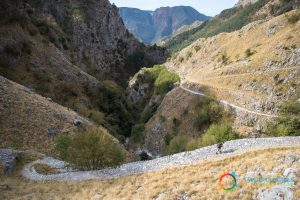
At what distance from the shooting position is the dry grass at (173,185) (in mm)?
25109

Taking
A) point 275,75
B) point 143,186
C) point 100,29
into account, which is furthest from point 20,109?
point 100,29

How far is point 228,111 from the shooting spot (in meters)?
90.6

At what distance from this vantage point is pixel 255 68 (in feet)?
340

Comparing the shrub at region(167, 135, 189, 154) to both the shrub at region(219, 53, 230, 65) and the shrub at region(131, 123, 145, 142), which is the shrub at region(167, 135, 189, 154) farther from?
the shrub at region(219, 53, 230, 65)

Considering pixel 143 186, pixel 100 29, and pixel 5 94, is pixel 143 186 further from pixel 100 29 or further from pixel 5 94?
pixel 100 29

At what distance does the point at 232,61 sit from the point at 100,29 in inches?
3912

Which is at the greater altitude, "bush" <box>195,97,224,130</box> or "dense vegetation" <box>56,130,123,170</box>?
"bush" <box>195,97,224,130</box>

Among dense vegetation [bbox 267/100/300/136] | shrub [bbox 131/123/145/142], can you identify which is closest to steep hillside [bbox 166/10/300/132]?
dense vegetation [bbox 267/100/300/136]

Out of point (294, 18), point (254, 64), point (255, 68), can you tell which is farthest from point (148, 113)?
point (294, 18)

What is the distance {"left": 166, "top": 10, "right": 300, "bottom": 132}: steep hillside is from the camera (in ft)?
285

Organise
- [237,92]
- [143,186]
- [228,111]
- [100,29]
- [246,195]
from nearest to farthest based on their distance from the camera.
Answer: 1. [246,195]
2. [143,186]
3. [228,111]
4. [237,92]
5. [100,29]

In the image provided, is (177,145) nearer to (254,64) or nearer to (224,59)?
(254,64)

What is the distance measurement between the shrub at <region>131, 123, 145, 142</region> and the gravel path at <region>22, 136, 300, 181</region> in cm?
7420

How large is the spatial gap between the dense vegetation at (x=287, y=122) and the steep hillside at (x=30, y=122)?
123ft
